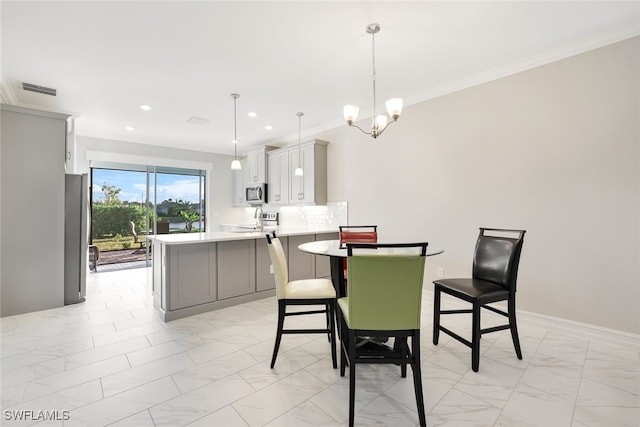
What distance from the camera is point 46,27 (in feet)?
7.60

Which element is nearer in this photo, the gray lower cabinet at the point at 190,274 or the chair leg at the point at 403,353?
the chair leg at the point at 403,353

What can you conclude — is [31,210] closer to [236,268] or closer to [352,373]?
[236,268]

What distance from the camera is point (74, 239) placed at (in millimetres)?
3604

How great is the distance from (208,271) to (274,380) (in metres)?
1.74

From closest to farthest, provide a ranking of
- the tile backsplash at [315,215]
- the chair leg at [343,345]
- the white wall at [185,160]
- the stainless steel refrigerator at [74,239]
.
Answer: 1. the chair leg at [343,345]
2. the stainless steel refrigerator at [74,239]
3. the tile backsplash at [315,215]
4. the white wall at [185,160]

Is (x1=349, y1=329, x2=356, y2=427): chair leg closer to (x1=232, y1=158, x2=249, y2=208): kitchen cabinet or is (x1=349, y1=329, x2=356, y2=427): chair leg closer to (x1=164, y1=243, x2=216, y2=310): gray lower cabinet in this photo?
(x1=164, y1=243, x2=216, y2=310): gray lower cabinet

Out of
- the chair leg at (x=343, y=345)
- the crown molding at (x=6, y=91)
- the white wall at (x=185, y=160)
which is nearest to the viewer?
the chair leg at (x=343, y=345)

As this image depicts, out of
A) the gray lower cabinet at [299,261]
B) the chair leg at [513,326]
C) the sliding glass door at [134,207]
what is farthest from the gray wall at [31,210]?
the chair leg at [513,326]

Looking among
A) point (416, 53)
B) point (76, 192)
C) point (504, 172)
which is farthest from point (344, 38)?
point (76, 192)

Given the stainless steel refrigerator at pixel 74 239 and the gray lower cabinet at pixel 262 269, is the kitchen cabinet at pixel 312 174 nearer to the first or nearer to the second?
the gray lower cabinet at pixel 262 269

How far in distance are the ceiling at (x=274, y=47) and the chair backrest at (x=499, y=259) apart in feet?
5.60

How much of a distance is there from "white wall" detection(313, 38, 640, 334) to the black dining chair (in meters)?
0.81

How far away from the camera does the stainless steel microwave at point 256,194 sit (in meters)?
5.88

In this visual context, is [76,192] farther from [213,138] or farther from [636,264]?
[636,264]
